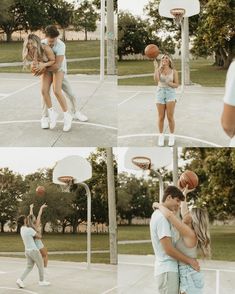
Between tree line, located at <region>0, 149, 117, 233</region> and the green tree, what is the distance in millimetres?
688

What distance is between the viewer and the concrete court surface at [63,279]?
318 centimetres

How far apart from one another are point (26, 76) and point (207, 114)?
41.2 inches

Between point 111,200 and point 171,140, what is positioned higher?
point 171,140

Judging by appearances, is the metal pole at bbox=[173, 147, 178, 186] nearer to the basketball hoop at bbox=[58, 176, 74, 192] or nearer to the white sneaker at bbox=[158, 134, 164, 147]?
the white sneaker at bbox=[158, 134, 164, 147]

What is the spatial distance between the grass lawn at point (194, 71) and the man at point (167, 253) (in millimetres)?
757

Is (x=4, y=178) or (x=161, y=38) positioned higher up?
(x=161, y=38)

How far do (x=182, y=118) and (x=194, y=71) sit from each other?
0.88ft

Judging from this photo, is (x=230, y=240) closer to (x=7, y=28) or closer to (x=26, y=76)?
(x=26, y=76)

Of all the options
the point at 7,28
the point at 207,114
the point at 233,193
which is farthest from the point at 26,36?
the point at 233,193

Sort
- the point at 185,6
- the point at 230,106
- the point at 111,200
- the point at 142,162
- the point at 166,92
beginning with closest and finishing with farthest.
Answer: the point at 230,106
the point at 166,92
the point at 185,6
the point at 142,162
the point at 111,200

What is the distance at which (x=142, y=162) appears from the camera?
3.22 meters

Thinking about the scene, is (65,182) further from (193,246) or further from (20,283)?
(193,246)

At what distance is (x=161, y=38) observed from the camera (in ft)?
10.5

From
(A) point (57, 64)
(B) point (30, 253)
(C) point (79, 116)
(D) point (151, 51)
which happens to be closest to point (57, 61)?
(A) point (57, 64)
